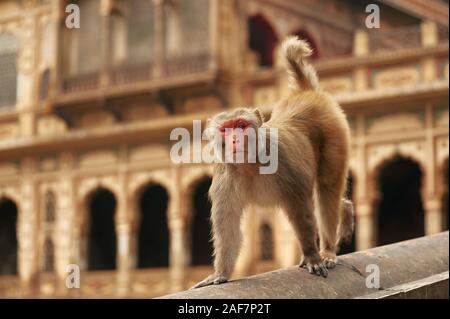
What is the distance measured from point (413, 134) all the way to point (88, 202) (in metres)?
7.79

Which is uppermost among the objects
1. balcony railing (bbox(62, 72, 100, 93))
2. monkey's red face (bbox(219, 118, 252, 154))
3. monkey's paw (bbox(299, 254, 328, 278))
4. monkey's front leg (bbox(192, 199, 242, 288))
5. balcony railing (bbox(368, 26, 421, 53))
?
balcony railing (bbox(368, 26, 421, 53))

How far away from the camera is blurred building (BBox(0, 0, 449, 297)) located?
16.2m

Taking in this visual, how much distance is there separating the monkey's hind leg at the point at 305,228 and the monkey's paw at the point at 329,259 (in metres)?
0.10

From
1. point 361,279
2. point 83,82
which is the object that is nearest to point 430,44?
point 83,82

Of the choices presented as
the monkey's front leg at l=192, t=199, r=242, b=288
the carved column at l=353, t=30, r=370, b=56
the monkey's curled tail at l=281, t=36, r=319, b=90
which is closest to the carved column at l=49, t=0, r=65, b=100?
the carved column at l=353, t=30, r=370, b=56

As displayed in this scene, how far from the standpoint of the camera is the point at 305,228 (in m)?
5.06

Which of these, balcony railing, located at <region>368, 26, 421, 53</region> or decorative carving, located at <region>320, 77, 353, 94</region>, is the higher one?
balcony railing, located at <region>368, 26, 421, 53</region>

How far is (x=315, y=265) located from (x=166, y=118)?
13624mm

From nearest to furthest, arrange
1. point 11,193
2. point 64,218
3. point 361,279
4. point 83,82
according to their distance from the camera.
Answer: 1. point 361,279
2. point 83,82
3. point 64,218
4. point 11,193

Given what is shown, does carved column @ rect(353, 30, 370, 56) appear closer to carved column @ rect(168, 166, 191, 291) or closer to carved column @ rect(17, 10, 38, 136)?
carved column @ rect(168, 166, 191, 291)

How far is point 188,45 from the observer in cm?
1820

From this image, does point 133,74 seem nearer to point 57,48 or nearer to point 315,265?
point 57,48

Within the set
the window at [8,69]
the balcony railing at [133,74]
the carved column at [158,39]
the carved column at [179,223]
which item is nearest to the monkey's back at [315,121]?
the balcony railing at [133,74]
